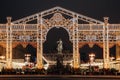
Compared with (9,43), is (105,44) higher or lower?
lower

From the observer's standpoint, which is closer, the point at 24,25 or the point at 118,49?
the point at 24,25

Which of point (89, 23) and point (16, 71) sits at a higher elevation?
point (89, 23)

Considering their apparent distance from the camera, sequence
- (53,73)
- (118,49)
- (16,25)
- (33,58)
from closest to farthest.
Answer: (53,73), (16,25), (118,49), (33,58)

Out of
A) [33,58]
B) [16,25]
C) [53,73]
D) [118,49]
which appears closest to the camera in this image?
[53,73]

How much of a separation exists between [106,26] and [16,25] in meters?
9.82

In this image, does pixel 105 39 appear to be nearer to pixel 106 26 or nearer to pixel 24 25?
pixel 106 26

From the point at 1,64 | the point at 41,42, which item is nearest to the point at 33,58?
the point at 1,64

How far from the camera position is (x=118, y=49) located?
5534 cm

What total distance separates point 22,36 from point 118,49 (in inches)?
463

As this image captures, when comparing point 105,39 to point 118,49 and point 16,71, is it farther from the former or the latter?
point 16,71

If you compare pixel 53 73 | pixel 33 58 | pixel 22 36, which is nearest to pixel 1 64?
pixel 22 36

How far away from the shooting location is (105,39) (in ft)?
168

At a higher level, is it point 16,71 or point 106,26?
point 106,26

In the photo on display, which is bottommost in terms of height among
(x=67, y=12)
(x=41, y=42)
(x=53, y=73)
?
(x=53, y=73)
